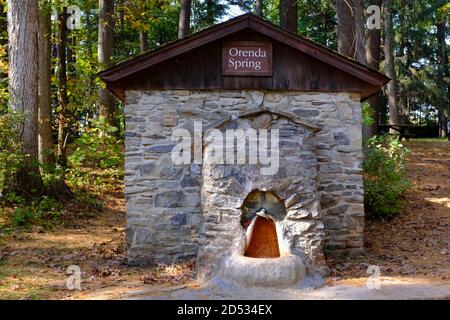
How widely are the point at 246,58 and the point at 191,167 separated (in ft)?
6.78

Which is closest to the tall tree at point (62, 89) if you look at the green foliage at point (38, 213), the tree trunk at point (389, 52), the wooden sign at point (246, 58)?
the green foliage at point (38, 213)

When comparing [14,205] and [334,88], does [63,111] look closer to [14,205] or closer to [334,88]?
[14,205]

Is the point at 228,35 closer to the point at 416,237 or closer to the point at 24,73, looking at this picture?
the point at 24,73

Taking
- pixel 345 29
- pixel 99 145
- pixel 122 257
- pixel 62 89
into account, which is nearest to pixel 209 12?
pixel 62 89

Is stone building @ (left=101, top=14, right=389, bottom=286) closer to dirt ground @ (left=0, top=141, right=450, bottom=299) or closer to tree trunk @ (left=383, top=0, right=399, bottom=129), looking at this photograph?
dirt ground @ (left=0, top=141, right=450, bottom=299)

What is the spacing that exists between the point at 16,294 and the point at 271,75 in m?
5.14

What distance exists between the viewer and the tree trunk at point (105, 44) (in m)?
14.5

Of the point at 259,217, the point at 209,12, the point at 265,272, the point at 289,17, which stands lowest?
the point at 265,272

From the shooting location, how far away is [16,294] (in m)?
6.58

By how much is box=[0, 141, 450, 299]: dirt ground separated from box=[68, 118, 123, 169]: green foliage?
133cm

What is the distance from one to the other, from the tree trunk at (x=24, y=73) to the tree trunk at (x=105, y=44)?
3071mm

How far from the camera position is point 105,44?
14805mm

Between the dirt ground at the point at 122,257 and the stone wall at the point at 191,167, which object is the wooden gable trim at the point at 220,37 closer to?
the stone wall at the point at 191,167
